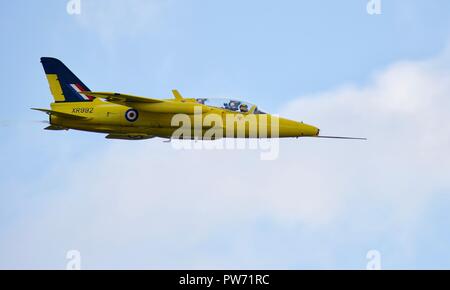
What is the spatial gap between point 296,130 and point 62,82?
13397 millimetres

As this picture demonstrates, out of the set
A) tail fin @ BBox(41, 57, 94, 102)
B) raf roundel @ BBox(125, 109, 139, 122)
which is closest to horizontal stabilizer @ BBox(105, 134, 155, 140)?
raf roundel @ BBox(125, 109, 139, 122)

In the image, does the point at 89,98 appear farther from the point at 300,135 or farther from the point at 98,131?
the point at 300,135

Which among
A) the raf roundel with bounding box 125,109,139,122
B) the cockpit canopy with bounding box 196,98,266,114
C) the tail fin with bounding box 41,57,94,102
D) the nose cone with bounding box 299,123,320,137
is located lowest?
the nose cone with bounding box 299,123,320,137

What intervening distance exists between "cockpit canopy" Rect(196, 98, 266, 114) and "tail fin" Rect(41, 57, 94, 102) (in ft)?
22.1

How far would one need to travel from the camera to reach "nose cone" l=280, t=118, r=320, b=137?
46.9m

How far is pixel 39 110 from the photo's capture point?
47.6 m

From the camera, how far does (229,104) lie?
47.0 meters

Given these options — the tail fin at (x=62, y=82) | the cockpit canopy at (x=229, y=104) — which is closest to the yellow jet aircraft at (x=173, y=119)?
the cockpit canopy at (x=229, y=104)

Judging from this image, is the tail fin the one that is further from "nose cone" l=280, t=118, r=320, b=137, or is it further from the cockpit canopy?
"nose cone" l=280, t=118, r=320, b=137

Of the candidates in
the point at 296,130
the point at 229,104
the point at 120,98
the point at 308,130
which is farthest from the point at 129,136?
the point at 308,130

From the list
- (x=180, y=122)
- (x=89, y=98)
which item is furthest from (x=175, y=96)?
(x=89, y=98)

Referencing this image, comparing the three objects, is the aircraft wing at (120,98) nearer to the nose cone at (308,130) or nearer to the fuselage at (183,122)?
the fuselage at (183,122)
